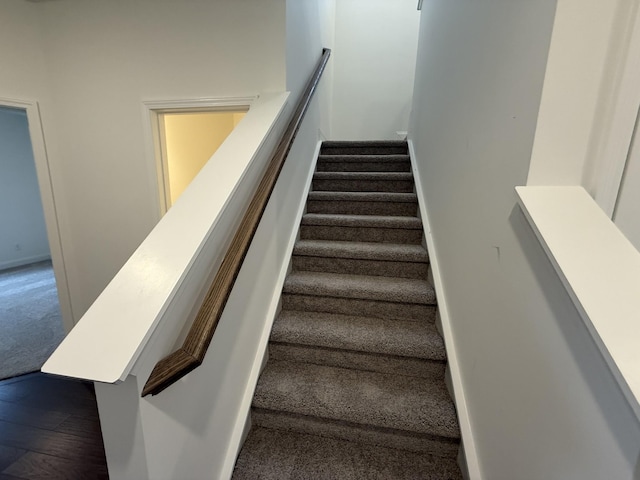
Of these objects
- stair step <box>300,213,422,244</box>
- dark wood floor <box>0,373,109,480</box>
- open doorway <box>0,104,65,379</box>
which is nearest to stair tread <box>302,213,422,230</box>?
stair step <box>300,213,422,244</box>

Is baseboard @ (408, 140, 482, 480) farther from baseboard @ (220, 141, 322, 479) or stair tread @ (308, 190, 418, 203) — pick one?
baseboard @ (220, 141, 322, 479)

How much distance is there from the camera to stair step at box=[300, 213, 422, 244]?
1.97 metres

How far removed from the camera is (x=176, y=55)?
169 cm

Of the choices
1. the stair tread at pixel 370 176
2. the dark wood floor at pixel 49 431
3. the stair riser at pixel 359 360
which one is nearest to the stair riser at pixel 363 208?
the stair tread at pixel 370 176

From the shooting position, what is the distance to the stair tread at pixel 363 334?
1390 mm

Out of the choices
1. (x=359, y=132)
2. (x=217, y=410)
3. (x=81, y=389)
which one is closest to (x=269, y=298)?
(x=217, y=410)

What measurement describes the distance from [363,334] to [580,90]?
1.23m

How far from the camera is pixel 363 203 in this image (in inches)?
87.9

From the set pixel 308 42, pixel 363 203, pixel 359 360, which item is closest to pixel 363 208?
pixel 363 203

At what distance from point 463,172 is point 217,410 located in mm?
1415

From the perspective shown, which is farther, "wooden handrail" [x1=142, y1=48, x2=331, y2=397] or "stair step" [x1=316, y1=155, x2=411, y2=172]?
"stair step" [x1=316, y1=155, x2=411, y2=172]

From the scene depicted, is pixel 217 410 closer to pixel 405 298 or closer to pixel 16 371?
pixel 405 298

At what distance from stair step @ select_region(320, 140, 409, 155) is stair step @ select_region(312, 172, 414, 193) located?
487 millimetres

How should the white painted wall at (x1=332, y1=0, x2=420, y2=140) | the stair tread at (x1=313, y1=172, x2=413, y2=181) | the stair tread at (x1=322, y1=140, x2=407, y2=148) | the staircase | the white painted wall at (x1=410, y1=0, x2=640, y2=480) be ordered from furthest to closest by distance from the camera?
the white painted wall at (x1=332, y1=0, x2=420, y2=140) < the stair tread at (x1=322, y1=140, x2=407, y2=148) < the stair tread at (x1=313, y1=172, x2=413, y2=181) < the staircase < the white painted wall at (x1=410, y1=0, x2=640, y2=480)
